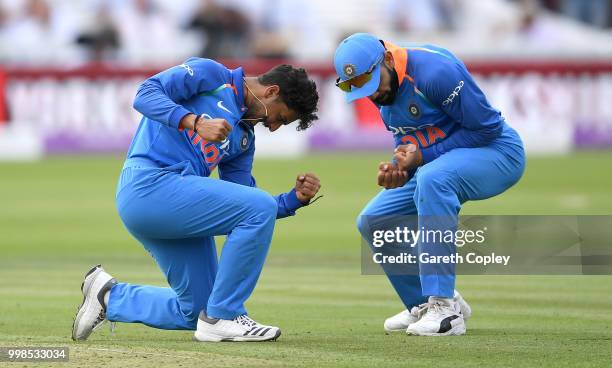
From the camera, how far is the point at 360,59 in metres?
8.34

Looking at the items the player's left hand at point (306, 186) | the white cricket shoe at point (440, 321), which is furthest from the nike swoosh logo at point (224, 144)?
the white cricket shoe at point (440, 321)

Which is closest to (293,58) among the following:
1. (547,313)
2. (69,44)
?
(69,44)

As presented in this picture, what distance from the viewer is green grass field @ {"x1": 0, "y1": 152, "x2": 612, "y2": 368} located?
293 inches

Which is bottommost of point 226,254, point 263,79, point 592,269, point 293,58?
point 293,58

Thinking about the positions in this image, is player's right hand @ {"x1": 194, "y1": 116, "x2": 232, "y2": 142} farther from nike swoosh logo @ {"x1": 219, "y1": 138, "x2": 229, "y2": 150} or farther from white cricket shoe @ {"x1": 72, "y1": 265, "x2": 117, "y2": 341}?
white cricket shoe @ {"x1": 72, "y1": 265, "x2": 117, "y2": 341}

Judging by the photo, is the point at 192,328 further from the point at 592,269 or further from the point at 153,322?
the point at 592,269

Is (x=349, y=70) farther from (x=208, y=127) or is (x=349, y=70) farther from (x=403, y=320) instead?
(x=403, y=320)

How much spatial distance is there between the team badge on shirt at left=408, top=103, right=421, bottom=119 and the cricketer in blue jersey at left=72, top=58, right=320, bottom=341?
0.69 meters

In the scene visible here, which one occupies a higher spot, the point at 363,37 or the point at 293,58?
the point at 363,37

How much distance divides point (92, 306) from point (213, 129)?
1441mm

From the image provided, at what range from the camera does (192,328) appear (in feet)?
27.5

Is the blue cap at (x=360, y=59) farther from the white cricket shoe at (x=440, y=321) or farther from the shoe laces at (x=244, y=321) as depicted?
the shoe laces at (x=244, y=321)

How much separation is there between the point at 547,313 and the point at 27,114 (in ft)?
59.9

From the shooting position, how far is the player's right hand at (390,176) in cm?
856
